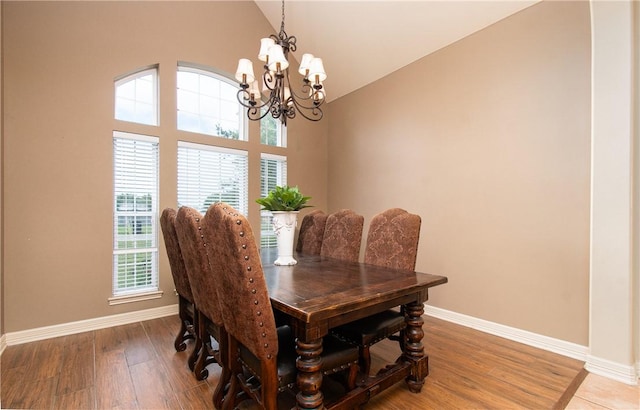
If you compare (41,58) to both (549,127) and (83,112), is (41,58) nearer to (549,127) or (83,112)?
(83,112)

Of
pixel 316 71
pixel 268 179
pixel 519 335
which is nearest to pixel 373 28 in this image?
pixel 316 71

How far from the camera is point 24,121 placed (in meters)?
2.72

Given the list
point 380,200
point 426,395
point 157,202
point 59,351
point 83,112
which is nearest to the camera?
point 426,395

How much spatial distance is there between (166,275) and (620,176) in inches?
169

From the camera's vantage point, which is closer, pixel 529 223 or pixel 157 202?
pixel 529 223

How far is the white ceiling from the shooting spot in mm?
3027

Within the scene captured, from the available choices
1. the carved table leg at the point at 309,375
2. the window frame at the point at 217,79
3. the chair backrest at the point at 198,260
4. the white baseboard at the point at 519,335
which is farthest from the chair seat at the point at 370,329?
the window frame at the point at 217,79

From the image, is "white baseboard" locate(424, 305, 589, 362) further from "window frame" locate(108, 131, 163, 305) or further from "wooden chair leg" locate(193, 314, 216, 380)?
"window frame" locate(108, 131, 163, 305)

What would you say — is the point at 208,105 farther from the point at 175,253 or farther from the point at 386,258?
the point at 386,258

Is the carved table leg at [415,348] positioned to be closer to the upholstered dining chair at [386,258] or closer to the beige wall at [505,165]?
the upholstered dining chair at [386,258]

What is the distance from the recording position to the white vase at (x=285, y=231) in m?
2.27

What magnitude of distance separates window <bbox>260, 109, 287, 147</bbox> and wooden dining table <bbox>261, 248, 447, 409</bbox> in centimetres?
250

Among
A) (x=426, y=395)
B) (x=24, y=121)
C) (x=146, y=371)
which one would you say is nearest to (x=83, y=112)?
(x=24, y=121)

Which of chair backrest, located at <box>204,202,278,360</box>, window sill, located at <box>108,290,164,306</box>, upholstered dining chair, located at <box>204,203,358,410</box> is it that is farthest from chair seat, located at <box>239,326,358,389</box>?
window sill, located at <box>108,290,164,306</box>
